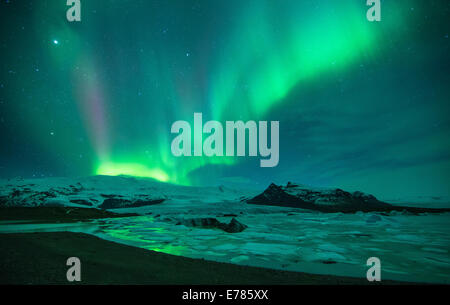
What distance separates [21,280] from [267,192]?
12458 cm

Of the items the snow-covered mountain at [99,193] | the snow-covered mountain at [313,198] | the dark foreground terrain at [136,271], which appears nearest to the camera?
the dark foreground terrain at [136,271]

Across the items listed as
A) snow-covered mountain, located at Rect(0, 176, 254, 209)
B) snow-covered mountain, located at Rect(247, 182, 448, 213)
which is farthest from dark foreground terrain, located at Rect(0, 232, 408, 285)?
snow-covered mountain, located at Rect(247, 182, 448, 213)

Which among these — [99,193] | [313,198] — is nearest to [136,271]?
[313,198]

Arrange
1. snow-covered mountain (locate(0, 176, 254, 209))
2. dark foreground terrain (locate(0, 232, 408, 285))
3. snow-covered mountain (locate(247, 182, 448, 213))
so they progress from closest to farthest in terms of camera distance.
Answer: dark foreground terrain (locate(0, 232, 408, 285)) → snow-covered mountain (locate(0, 176, 254, 209)) → snow-covered mountain (locate(247, 182, 448, 213))

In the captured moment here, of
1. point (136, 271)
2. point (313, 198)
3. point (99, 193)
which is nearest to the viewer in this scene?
point (136, 271)

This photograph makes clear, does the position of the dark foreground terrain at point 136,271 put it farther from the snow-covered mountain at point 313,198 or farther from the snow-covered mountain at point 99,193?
the snow-covered mountain at point 313,198

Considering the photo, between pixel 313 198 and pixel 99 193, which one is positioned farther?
pixel 313 198

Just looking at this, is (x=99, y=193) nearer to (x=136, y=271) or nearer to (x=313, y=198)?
(x=313, y=198)

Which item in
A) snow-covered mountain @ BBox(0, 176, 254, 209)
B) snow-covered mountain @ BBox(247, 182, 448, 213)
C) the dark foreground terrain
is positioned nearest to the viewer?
the dark foreground terrain

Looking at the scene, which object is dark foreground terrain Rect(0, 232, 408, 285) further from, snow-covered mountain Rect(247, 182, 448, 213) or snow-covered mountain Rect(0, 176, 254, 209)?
snow-covered mountain Rect(247, 182, 448, 213)

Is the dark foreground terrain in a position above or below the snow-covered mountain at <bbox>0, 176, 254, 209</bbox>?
above

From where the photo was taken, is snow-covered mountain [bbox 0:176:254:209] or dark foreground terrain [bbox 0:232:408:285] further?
snow-covered mountain [bbox 0:176:254:209]

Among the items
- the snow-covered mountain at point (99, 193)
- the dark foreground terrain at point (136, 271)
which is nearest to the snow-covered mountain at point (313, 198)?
the snow-covered mountain at point (99, 193)

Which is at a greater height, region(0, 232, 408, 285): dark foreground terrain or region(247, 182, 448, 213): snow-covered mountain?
region(0, 232, 408, 285): dark foreground terrain
